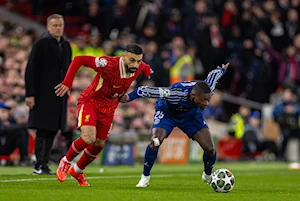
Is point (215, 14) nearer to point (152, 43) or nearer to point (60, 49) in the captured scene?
point (152, 43)

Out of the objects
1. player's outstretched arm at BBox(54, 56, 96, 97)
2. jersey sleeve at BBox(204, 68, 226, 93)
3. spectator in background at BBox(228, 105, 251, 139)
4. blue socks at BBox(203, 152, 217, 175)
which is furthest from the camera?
spectator in background at BBox(228, 105, 251, 139)

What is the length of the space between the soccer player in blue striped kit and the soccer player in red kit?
31cm

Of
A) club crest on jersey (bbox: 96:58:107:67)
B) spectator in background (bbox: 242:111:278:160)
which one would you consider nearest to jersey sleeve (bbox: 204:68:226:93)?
club crest on jersey (bbox: 96:58:107:67)

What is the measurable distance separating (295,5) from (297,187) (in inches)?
646

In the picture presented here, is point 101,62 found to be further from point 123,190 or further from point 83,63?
point 123,190

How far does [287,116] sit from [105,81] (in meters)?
14.8

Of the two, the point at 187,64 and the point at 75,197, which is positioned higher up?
the point at 187,64

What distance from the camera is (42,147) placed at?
13.7 m

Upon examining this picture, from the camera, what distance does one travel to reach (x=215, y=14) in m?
26.6

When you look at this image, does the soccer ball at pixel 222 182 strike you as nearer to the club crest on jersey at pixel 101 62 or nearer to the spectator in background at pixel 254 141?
the club crest on jersey at pixel 101 62

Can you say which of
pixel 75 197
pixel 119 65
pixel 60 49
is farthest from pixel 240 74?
pixel 75 197

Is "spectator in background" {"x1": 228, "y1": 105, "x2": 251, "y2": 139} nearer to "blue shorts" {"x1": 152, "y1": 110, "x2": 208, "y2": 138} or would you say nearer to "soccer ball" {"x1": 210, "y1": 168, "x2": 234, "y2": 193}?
"blue shorts" {"x1": 152, "y1": 110, "x2": 208, "y2": 138}

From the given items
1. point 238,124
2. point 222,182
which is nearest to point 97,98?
point 222,182

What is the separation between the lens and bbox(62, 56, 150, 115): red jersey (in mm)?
11305
